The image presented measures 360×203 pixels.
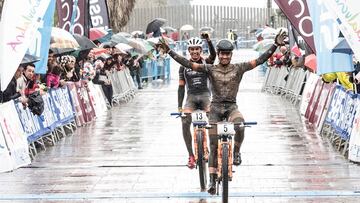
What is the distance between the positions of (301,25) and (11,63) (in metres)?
5.78

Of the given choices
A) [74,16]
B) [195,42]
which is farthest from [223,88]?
[74,16]

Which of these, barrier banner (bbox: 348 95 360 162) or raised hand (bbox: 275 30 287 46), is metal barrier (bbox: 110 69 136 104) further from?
raised hand (bbox: 275 30 287 46)

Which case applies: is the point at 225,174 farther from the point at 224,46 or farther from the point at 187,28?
the point at 187,28

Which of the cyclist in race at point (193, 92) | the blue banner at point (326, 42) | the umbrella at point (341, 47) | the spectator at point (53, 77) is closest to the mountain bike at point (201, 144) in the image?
the cyclist in race at point (193, 92)

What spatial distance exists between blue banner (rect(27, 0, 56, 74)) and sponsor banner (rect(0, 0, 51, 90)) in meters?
1.52

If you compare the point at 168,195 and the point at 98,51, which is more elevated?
the point at 98,51

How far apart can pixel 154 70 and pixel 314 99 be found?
24743 millimetres

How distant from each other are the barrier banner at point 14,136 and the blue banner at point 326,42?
513 centimetres

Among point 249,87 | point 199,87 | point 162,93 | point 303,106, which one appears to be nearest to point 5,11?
point 199,87

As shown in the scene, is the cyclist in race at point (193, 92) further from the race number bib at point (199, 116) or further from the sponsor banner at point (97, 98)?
the sponsor banner at point (97, 98)

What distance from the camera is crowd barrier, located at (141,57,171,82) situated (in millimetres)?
43656

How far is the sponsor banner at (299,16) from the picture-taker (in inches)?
674

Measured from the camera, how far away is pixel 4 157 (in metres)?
14.5

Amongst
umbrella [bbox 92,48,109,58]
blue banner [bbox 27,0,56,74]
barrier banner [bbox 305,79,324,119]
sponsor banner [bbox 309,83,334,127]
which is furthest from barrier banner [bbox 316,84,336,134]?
umbrella [bbox 92,48,109,58]
